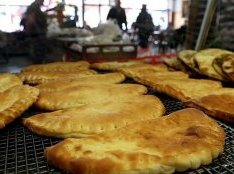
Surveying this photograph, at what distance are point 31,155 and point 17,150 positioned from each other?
0.26 ft

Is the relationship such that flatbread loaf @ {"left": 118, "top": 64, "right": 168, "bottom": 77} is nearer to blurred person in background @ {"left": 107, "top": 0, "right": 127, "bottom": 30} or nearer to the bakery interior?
the bakery interior

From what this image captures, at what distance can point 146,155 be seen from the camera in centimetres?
95

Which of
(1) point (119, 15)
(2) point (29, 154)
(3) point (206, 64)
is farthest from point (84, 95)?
(1) point (119, 15)

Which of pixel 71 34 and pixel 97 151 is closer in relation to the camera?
pixel 97 151

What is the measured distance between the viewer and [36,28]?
17.0 ft

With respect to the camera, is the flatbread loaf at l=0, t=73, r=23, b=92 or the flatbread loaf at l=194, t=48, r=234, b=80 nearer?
the flatbread loaf at l=0, t=73, r=23, b=92

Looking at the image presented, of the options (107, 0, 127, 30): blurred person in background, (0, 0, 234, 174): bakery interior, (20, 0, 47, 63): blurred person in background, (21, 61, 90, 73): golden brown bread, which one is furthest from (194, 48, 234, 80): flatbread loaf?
(107, 0, 127, 30): blurred person in background

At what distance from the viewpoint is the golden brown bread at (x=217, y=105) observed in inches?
55.3

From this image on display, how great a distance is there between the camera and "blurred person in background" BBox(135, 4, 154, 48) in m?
7.15

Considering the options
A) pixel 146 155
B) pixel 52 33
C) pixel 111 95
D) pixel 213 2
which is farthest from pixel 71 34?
pixel 146 155

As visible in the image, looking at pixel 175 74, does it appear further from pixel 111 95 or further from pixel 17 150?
pixel 17 150

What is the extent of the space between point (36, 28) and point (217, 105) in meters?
4.30

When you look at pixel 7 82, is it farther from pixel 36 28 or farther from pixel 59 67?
pixel 36 28

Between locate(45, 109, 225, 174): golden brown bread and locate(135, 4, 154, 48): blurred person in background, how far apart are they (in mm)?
5759
